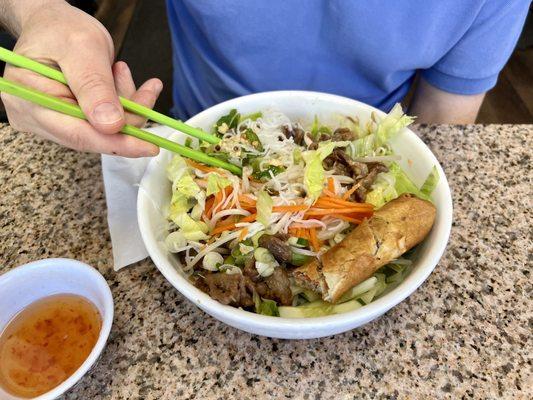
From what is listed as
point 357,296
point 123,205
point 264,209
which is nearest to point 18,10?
point 123,205

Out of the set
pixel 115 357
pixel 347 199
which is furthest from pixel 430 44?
pixel 115 357

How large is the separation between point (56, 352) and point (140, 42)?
2474 millimetres

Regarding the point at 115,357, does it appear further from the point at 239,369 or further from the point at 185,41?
the point at 185,41

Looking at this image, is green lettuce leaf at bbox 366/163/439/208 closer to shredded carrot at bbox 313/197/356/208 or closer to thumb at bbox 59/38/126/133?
shredded carrot at bbox 313/197/356/208

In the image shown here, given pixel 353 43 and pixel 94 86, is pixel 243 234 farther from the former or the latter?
pixel 353 43

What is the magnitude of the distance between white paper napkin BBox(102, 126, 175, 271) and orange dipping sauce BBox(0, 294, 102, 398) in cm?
15

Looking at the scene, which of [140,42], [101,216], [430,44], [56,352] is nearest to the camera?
[56,352]

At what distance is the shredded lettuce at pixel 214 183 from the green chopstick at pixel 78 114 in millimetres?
35

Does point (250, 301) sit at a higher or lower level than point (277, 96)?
lower

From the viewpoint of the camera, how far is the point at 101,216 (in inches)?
43.5

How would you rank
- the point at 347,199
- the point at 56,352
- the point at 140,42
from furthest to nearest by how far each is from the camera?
the point at 140,42 < the point at 347,199 < the point at 56,352

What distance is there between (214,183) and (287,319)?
1.10 feet

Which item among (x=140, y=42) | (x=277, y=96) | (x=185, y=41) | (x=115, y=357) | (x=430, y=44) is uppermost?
(x=430, y=44)

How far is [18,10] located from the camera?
1.09 meters
